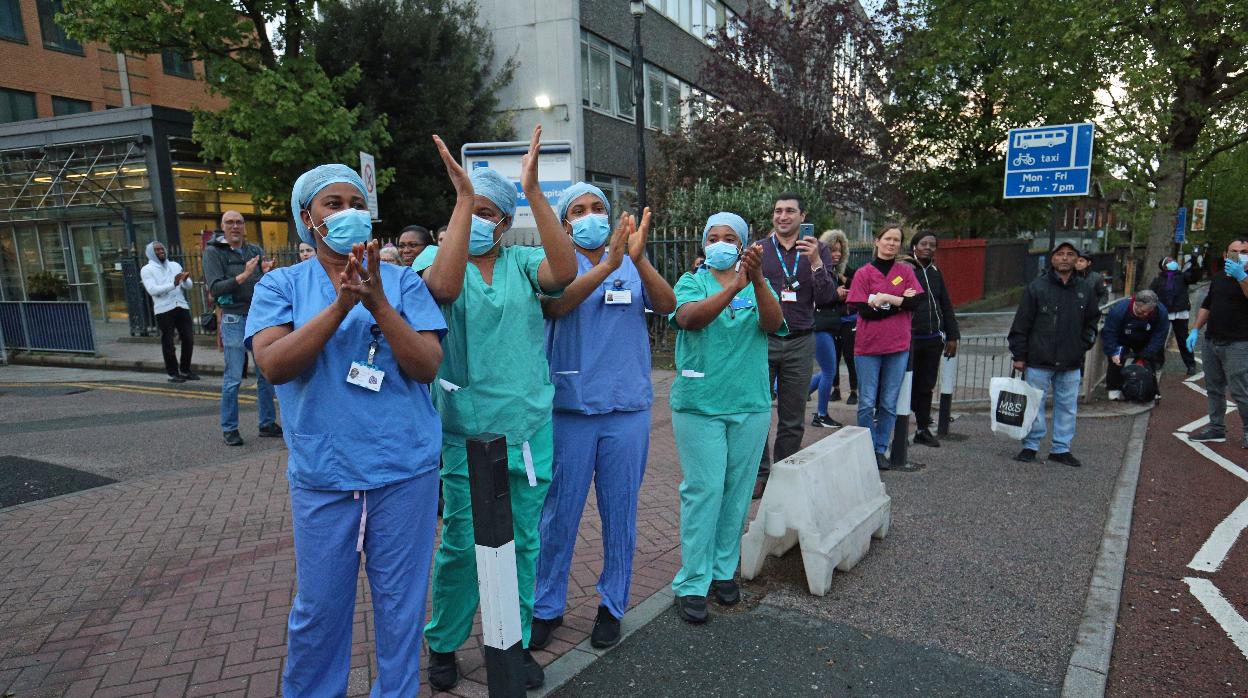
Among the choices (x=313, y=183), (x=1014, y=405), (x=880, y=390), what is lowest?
(x=1014, y=405)

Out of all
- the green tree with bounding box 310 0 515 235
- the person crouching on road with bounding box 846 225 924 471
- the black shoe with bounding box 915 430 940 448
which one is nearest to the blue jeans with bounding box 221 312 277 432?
the person crouching on road with bounding box 846 225 924 471

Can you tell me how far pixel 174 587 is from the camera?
4.04 m

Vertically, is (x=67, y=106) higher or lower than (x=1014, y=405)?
higher

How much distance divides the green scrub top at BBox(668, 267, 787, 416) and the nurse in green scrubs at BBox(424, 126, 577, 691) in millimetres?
914

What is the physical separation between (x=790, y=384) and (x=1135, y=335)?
231 inches

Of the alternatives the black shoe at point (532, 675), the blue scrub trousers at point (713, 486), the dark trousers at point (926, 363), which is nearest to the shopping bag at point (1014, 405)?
the dark trousers at point (926, 363)

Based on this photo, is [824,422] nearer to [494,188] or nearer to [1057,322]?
[1057,322]

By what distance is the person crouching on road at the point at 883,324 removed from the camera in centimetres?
590

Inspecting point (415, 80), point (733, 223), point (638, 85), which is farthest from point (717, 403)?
point (415, 80)

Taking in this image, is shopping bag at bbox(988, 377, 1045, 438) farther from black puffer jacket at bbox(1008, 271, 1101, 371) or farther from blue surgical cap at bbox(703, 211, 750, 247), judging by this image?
blue surgical cap at bbox(703, 211, 750, 247)

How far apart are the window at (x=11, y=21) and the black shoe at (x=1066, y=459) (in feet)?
93.2

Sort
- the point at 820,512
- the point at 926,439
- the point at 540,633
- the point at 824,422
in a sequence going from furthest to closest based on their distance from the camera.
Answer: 1. the point at 824,422
2. the point at 926,439
3. the point at 820,512
4. the point at 540,633

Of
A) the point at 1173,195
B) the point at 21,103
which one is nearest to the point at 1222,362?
the point at 1173,195

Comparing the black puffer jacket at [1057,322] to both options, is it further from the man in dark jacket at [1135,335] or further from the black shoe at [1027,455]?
the man in dark jacket at [1135,335]
